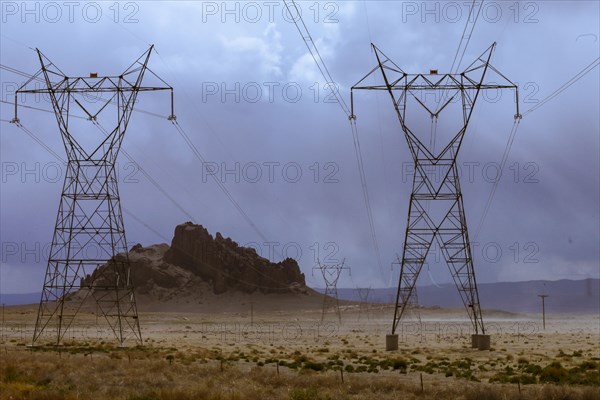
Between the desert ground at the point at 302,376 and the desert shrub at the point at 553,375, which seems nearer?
the desert ground at the point at 302,376

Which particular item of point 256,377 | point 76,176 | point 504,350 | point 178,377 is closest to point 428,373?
point 256,377

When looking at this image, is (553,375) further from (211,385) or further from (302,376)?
(211,385)

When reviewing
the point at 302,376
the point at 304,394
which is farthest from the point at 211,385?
the point at 304,394

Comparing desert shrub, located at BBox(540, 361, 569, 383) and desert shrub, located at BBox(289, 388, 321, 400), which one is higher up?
desert shrub, located at BBox(540, 361, 569, 383)

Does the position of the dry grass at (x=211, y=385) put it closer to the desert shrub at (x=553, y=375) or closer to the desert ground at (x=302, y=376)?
the desert ground at (x=302, y=376)

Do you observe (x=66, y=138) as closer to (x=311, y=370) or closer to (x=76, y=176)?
(x=76, y=176)

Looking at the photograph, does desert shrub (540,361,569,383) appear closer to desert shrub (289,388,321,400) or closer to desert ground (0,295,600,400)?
desert ground (0,295,600,400)

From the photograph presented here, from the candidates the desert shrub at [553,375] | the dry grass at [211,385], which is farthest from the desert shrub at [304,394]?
the desert shrub at [553,375]

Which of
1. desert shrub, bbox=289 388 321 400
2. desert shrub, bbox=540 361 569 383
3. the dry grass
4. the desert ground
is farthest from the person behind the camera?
desert shrub, bbox=540 361 569 383

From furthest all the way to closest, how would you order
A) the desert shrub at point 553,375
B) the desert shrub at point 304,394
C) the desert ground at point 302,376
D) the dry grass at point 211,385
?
the desert shrub at point 553,375 < the desert ground at point 302,376 < the dry grass at point 211,385 < the desert shrub at point 304,394

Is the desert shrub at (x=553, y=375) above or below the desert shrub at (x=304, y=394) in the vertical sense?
above

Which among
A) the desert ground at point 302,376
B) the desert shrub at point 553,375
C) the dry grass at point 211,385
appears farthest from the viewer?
the desert shrub at point 553,375

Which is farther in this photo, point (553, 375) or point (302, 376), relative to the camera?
point (553, 375)

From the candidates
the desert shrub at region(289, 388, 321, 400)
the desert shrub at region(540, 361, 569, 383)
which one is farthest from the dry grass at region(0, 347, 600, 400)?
the desert shrub at region(540, 361, 569, 383)
